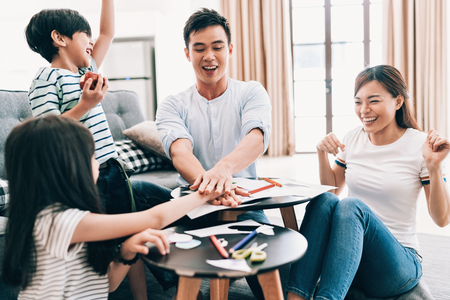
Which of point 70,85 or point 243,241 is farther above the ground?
point 70,85

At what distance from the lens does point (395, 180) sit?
1.24 metres

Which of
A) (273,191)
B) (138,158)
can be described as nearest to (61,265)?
(273,191)

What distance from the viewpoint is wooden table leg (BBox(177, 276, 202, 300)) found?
2.51ft

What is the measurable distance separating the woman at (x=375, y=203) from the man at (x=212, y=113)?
0.29 m

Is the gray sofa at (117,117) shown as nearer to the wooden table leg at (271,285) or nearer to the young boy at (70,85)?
the young boy at (70,85)

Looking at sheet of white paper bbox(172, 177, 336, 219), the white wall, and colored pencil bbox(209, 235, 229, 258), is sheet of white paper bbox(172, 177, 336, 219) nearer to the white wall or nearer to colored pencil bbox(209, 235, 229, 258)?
colored pencil bbox(209, 235, 229, 258)

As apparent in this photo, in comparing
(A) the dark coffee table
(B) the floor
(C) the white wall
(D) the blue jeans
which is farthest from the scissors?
(C) the white wall

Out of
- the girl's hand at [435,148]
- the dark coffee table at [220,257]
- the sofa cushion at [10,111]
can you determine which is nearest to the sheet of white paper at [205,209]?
the dark coffee table at [220,257]

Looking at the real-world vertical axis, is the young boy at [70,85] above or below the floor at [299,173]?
above

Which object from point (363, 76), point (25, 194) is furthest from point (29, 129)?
point (363, 76)

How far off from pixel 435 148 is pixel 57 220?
108cm

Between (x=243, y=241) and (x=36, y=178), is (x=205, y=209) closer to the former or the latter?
(x=243, y=241)

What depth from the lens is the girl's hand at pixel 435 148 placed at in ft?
3.61

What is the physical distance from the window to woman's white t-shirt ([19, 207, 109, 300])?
15.4 feet
